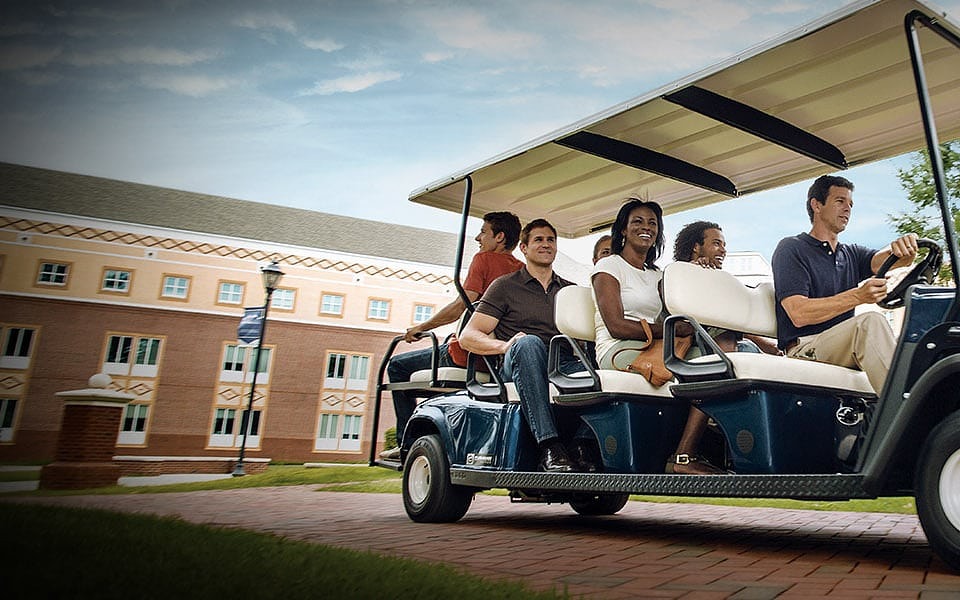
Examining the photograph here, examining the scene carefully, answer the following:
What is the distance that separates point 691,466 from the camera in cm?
373

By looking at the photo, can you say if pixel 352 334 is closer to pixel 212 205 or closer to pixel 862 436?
pixel 212 205

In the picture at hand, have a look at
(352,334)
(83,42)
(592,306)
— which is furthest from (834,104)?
(352,334)

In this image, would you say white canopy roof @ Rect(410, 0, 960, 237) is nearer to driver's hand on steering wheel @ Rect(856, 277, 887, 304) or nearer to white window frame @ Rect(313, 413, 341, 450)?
driver's hand on steering wheel @ Rect(856, 277, 887, 304)

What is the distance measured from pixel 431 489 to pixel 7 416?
27.6 m

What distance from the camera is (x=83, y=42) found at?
140 inches

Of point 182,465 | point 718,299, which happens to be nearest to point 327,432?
point 182,465

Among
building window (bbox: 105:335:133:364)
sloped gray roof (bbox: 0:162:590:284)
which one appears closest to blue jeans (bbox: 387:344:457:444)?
sloped gray roof (bbox: 0:162:590:284)

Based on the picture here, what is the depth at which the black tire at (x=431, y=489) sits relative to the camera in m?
5.16

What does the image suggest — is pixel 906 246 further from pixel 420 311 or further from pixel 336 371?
pixel 336 371

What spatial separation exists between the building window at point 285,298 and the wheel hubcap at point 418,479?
27.4 m

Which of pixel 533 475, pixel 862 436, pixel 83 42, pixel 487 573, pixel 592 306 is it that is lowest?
pixel 487 573

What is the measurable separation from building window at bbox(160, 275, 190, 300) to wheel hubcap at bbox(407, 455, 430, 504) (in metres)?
26.9

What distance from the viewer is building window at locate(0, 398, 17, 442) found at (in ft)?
84.0

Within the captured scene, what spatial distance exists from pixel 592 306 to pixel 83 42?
10.8 ft
